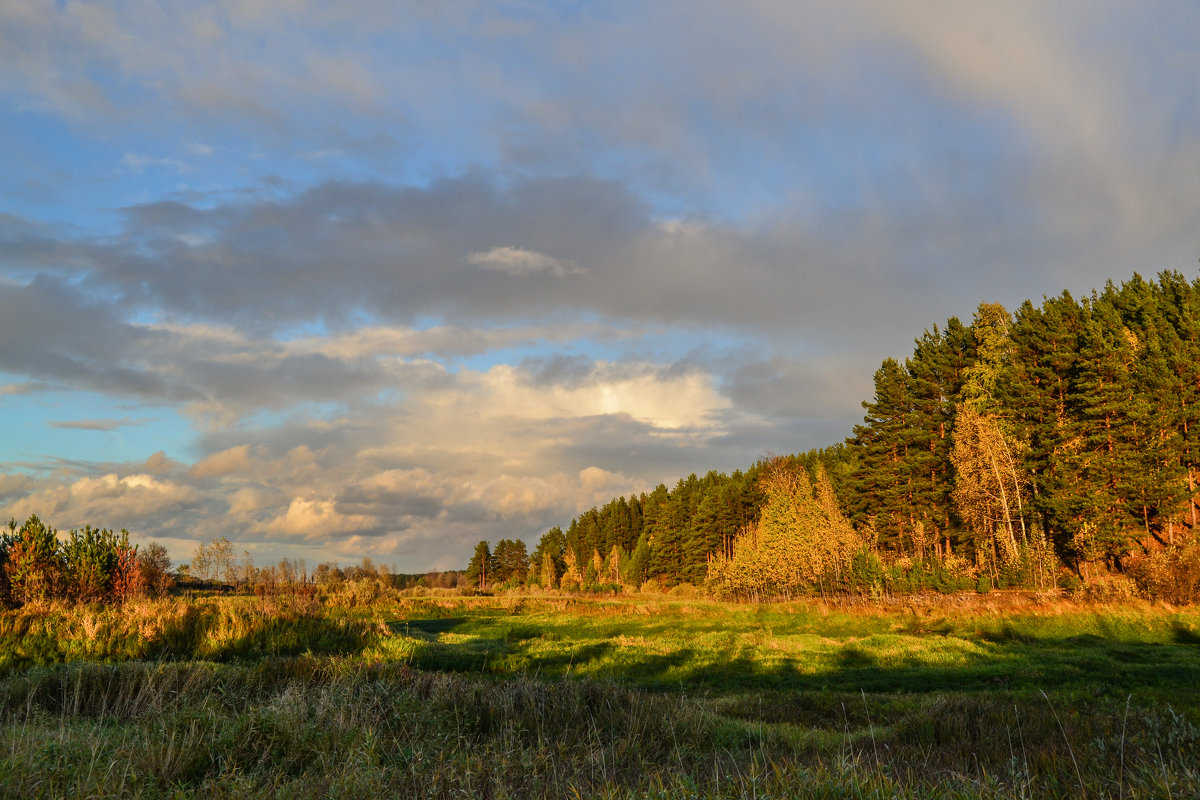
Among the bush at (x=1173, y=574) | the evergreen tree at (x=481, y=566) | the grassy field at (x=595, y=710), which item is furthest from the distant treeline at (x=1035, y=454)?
the evergreen tree at (x=481, y=566)

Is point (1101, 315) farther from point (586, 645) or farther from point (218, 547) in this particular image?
point (218, 547)

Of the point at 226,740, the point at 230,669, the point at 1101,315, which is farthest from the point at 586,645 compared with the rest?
the point at 1101,315

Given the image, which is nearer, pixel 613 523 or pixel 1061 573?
pixel 1061 573

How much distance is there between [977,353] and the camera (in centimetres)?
4553

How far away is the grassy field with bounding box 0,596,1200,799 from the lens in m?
5.51

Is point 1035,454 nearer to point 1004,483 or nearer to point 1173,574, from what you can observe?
point 1004,483

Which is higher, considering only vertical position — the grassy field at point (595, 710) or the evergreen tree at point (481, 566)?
the grassy field at point (595, 710)

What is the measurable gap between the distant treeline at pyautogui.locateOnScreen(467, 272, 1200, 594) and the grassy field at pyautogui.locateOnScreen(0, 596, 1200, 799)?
8.38m

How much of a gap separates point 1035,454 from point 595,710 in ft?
128

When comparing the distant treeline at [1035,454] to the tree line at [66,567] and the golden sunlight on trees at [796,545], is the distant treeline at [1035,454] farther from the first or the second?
the tree line at [66,567]

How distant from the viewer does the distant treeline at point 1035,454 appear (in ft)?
115

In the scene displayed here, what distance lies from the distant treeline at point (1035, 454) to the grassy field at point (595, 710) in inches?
330

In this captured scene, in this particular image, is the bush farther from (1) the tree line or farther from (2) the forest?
(1) the tree line

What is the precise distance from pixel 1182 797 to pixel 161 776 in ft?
25.8
